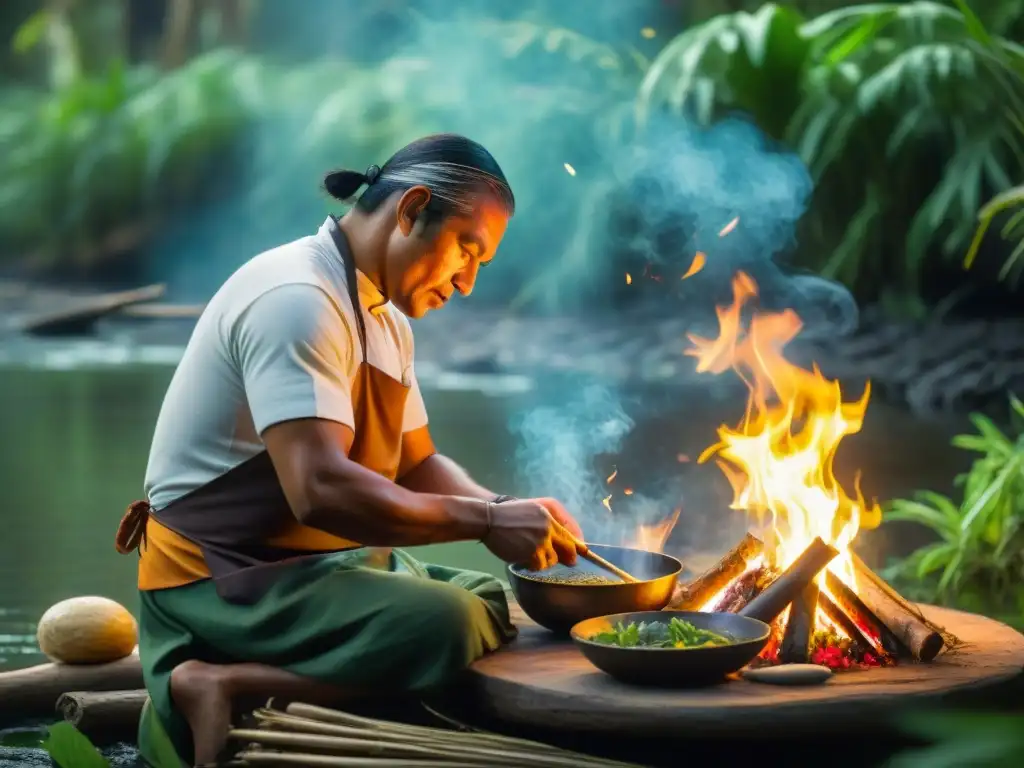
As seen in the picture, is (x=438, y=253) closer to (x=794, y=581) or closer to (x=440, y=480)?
(x=440, y=480)

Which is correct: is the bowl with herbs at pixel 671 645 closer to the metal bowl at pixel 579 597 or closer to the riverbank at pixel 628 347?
the metal bowl at pixel 579 597

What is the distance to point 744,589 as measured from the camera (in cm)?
293

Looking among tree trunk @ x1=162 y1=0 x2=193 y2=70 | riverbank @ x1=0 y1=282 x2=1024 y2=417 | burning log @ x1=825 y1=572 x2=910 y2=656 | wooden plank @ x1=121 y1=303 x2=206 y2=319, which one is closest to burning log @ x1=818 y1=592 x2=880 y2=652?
burning log @ x1=825 y1=572 x2=910 y2=656

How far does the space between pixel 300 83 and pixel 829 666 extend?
15.6 m

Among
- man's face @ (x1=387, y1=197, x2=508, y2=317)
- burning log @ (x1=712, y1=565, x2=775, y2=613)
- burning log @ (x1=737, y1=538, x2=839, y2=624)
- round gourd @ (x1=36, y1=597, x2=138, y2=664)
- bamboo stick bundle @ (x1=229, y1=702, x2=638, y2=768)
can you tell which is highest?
man's face @ (x1=387, y1=197, x2=508, y2=317)

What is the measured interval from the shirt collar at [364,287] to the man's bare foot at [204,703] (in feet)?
2.49

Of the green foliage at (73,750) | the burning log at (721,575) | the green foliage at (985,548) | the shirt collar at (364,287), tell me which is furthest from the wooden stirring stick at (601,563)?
the green foliage at (985,548)

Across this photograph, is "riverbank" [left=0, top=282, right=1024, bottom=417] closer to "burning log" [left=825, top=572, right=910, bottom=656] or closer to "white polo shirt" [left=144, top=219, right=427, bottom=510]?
"burning log" [left=825, top=572, right=910, bottom=656]

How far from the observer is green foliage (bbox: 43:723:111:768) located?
2.00 metres

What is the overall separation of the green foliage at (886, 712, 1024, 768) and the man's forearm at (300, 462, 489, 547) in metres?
1.60

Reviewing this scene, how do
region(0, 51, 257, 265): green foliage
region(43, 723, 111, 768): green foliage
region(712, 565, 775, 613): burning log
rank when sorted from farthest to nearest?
region(0, 51, 257, 265): green foliage → region(712, 565, 775, 613): burning log → region(43, 723, 111, 768): green foliage

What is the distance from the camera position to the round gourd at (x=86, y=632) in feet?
10.6

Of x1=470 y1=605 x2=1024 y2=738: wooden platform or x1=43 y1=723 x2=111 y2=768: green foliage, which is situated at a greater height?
x1=43 y1=723 x2=111 y2=768: green foliage

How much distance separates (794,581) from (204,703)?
118cm
